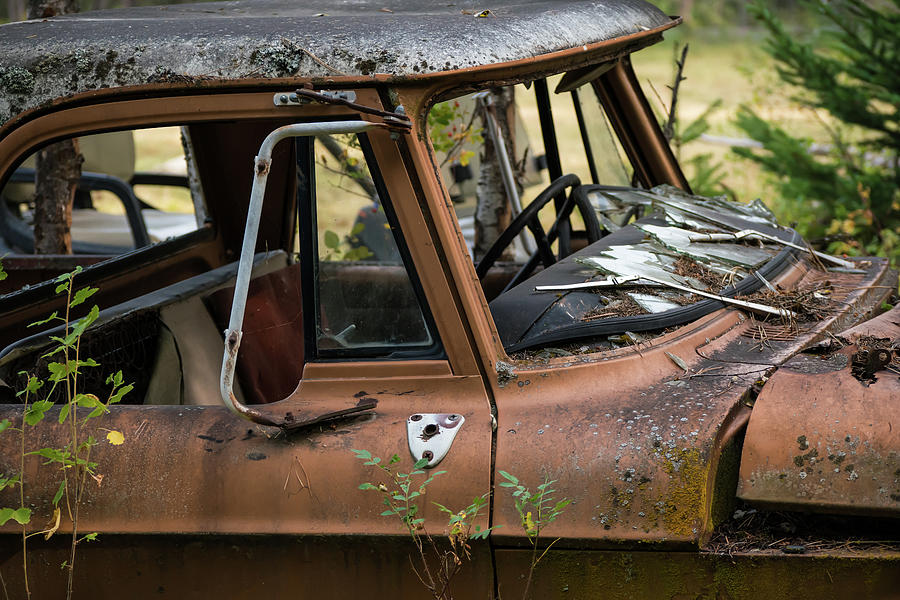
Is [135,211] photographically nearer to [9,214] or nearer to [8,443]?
[9,214]

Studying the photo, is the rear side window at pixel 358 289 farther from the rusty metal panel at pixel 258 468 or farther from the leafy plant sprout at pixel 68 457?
the leafy plant sprout at pixel 68 457

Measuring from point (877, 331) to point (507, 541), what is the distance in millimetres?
A: 1054

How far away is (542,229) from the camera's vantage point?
9.50 ft

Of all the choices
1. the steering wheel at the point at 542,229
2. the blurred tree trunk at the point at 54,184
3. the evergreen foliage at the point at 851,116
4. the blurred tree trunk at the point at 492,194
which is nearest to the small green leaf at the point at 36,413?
the steering wheel at the point at 542,229

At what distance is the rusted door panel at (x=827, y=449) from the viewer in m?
1.71

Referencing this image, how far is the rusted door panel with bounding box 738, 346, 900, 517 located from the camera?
171cm

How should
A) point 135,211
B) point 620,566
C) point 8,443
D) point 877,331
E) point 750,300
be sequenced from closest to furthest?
point 620,566 → point 8,443 → point 877,331 → point 750,300 → point 135,211

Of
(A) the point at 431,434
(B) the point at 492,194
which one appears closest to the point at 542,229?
(A) the point at 431,434

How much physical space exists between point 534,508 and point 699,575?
0.34 meters

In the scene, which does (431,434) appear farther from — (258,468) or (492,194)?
(492,194)

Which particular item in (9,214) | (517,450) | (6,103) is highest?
(6,103)

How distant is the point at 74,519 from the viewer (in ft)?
6.10

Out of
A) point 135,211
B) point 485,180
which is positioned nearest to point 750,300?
point 485,180

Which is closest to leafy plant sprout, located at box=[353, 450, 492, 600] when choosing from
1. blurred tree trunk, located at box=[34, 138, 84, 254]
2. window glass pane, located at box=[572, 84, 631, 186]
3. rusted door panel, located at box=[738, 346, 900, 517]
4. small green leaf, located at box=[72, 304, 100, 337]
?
rusted door panel, located at box=[738, 346, 900, 517]
